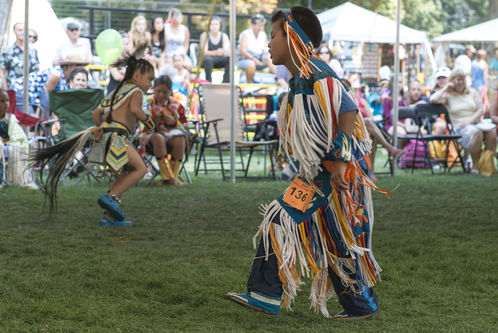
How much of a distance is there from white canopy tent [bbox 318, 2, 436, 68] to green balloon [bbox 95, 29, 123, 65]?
4752mm

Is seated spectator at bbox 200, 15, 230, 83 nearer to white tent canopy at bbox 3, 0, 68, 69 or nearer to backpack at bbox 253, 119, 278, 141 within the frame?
white tent canopy at bbox 3, 0, 68, 69

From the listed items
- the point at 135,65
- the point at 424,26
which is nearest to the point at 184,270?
the point at 135,65

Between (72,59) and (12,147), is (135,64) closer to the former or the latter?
(12,147)

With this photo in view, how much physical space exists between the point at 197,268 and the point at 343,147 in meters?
1.36

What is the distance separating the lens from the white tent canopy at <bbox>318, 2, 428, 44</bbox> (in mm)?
15164

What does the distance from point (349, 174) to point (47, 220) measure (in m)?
3.17

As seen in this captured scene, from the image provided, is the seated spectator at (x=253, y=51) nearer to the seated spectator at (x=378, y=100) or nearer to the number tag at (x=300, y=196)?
the seated spectator at (x=378, y=100)

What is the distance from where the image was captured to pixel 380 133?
880 cm

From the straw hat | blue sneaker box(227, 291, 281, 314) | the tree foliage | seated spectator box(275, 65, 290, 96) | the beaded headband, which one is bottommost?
blue sneaker box(227, 291, 281, 314)

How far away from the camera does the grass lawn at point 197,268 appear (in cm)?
299

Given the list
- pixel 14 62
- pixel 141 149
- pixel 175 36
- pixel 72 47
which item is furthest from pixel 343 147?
pixel 175 36

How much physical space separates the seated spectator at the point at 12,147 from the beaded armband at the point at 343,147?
5222 mm

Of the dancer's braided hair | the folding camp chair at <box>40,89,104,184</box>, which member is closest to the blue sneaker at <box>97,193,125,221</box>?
the dancer's braided hair

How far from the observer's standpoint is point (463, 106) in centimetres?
1001
